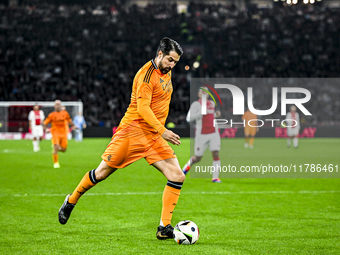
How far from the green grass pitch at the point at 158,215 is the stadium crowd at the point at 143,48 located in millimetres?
20704

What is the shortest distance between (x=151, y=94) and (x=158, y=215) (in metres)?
2.36

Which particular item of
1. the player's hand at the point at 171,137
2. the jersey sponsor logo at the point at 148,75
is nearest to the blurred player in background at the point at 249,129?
the jersey sponsor logo at the point at 148,75

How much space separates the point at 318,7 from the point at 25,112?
2690cm

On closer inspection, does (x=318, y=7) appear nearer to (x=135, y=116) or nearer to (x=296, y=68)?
(x=296, y=68)

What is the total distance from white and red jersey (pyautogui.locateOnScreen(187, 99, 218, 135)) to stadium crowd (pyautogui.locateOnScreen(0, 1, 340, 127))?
20.7 metres

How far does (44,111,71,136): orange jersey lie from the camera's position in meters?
13.1

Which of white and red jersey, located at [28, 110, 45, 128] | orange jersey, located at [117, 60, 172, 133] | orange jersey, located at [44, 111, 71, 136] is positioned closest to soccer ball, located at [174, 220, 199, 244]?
orange jersey, located at [117, 60, 172, 133]

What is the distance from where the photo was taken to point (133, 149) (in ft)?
16.3

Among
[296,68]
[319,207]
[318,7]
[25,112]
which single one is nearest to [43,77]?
[25,112]

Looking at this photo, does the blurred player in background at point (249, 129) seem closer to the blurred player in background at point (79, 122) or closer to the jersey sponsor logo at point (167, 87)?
the blurred player in background at point (79, 122)

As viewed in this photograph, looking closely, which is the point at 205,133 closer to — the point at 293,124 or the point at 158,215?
the point at 158,215

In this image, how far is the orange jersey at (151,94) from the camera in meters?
4.69

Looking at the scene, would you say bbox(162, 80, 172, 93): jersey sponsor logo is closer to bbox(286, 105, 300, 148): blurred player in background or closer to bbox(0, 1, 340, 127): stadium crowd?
bbox(286, 105, 300, 148): blurred player in background

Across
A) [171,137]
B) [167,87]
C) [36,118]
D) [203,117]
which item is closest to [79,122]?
[36,118]
